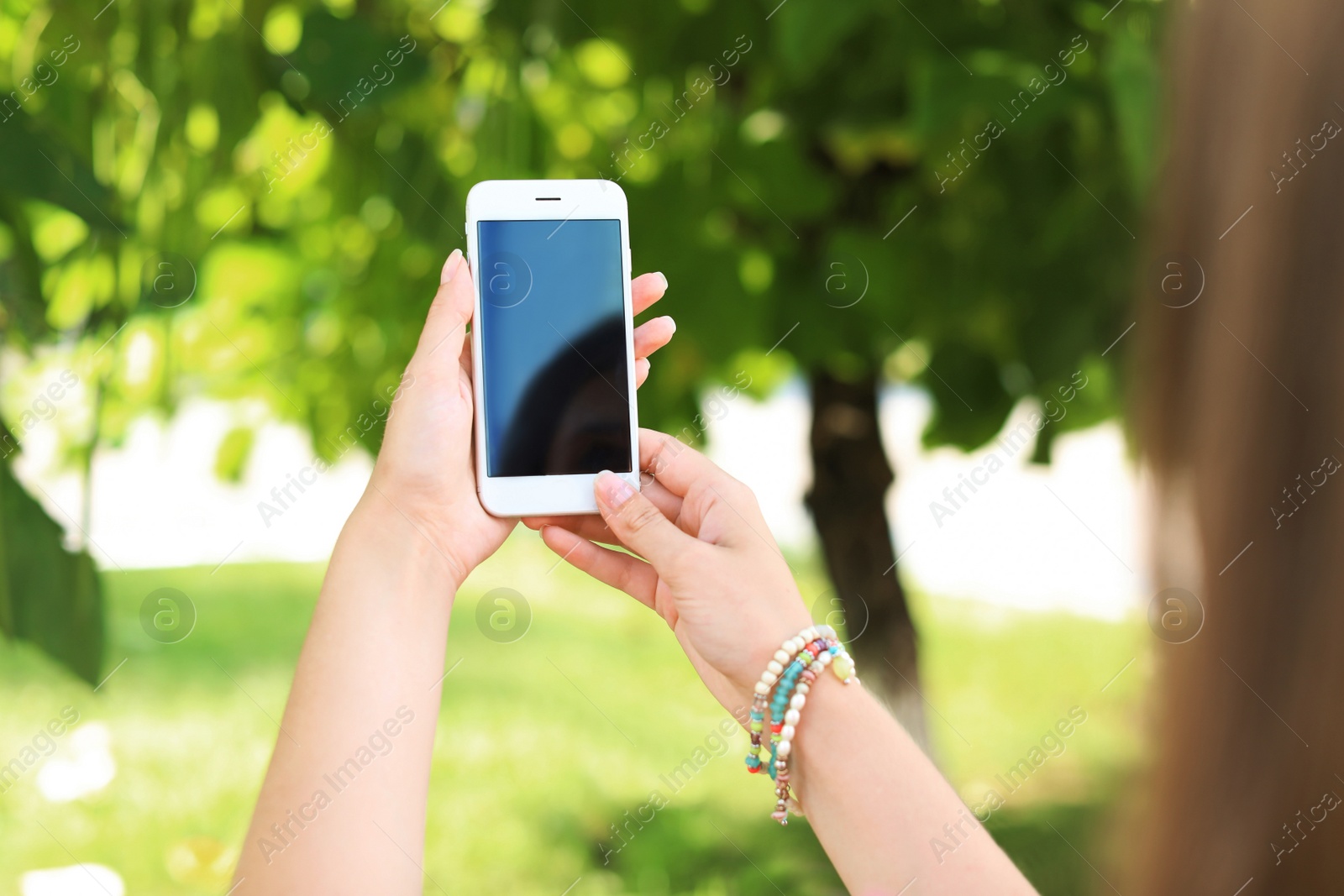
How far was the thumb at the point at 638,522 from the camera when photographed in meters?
0.83

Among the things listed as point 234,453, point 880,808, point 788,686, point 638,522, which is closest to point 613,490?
point 638,522

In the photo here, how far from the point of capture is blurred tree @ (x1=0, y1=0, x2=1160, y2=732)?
3.20ft

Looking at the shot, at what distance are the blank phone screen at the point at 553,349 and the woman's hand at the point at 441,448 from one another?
3 cm

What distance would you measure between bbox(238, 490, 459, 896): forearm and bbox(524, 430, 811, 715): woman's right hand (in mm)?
165

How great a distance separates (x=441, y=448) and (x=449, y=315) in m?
0.12

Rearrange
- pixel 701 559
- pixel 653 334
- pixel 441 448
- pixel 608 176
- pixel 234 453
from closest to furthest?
pixel 701 559
pixel 441 448
pixel 653 334
pixel 608 176
pixel 234 453

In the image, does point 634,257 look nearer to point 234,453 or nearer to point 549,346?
point 549,346

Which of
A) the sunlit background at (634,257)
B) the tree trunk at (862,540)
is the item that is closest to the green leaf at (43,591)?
the sunlit background at (634,257)

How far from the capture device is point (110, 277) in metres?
1.05

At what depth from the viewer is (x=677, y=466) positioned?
0.93 meters

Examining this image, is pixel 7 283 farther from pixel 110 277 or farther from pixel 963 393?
pixel 963 393

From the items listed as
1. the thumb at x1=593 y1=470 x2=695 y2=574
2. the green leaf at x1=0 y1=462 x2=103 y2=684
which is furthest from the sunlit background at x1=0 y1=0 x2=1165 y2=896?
the thumb at x1=593 y1=470 x2=695 y2=574

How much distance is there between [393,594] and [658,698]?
280 centimetres

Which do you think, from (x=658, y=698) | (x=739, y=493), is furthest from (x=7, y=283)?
(x=658, y=698)
